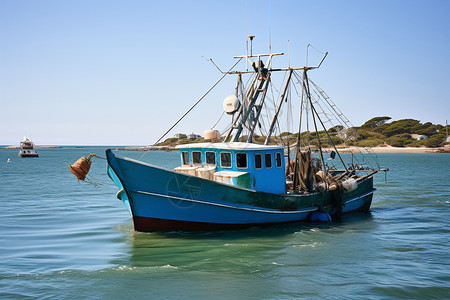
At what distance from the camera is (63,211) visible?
2191cm

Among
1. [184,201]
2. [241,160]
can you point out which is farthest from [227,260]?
[241,160]

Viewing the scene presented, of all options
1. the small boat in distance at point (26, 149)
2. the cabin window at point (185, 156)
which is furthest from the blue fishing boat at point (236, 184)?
the small boat in distance at point (26, 149)

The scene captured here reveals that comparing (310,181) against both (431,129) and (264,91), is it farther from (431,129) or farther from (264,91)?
(431,129)

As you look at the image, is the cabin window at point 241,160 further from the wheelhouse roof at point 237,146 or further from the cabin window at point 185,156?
the cabin window at point 185,156

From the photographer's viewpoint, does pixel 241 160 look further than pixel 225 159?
No

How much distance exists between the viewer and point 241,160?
15.4 m

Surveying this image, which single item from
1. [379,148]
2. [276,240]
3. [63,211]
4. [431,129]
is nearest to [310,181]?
[276,240]

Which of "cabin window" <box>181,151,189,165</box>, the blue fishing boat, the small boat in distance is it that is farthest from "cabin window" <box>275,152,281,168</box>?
the small boat in distance

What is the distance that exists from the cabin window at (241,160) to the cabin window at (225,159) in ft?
1.13

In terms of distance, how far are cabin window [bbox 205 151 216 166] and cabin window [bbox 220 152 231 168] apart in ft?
1.26

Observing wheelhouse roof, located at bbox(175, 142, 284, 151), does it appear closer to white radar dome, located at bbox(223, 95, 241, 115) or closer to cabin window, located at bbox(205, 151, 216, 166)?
cabin window, located at bbox(205, 151, 216, 166)

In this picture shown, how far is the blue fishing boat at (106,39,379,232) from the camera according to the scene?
13.8 meters

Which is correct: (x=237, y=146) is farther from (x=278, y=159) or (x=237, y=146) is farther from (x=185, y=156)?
(x=185, y=156)

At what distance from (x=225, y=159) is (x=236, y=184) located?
1.10 m
